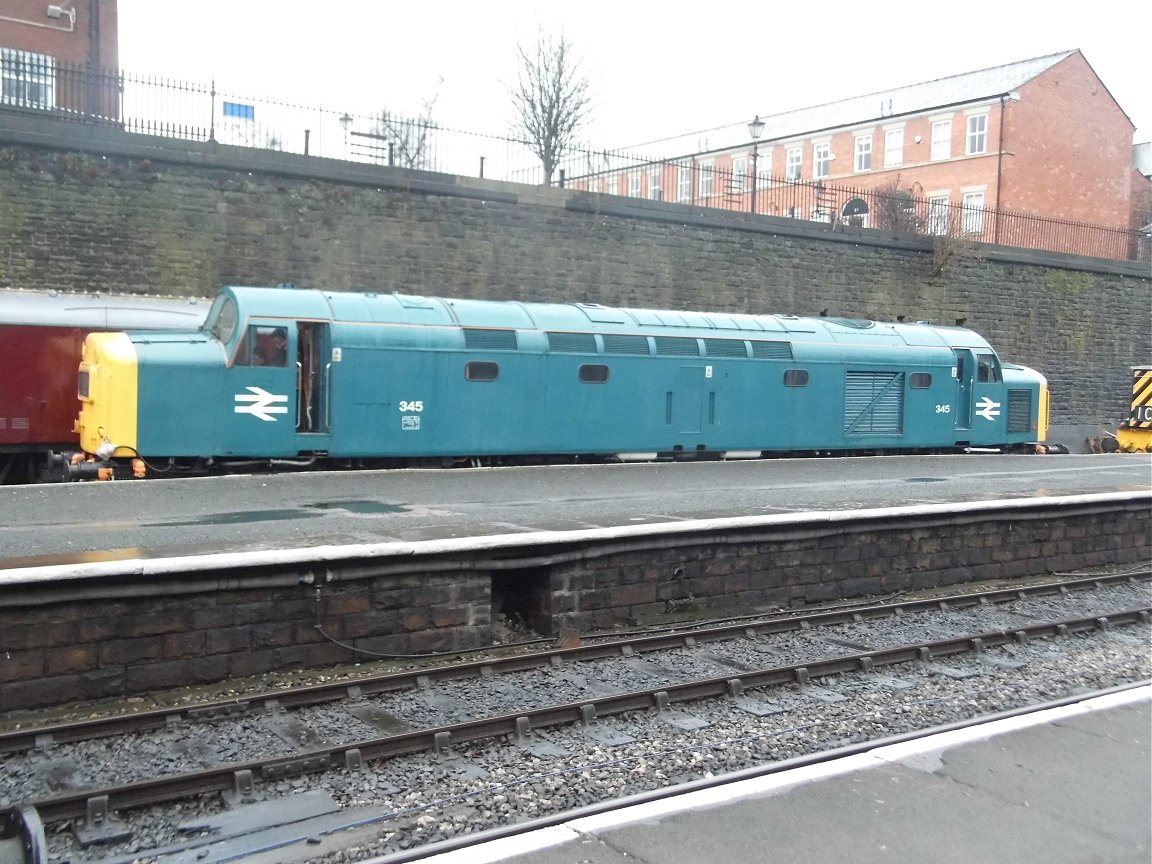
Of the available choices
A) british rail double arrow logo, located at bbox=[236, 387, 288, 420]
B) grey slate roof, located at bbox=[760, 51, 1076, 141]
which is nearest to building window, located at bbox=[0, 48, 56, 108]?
british rail double arrow logo, located at bbox=[236, 387, 288, 420]

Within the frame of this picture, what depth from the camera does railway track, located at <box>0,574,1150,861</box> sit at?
6.23m

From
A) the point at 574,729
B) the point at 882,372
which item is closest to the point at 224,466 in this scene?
the point at 574,729

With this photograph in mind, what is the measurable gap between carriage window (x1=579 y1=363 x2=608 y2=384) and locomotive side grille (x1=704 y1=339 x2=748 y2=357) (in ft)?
7.35

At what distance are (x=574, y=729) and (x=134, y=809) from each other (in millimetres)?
2994

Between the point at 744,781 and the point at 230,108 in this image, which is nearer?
the point at 744,781

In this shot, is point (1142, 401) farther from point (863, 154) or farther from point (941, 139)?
point (863, 154)

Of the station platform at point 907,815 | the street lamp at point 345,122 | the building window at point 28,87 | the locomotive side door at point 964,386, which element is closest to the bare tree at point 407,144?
the street lamp at point 345,122

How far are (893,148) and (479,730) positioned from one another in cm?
4951

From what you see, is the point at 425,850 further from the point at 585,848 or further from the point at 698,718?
the point at 698,718

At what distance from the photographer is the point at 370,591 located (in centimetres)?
925

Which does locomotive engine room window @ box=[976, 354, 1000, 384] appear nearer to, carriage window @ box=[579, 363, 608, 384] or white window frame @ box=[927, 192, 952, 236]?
white window frame @ box=[927, 192, 952, 236]

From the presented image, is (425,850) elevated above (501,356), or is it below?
below

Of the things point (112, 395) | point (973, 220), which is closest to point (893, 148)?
point (973, 220)

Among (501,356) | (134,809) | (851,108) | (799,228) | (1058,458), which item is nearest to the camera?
(134,809)
